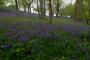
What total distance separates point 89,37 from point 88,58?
276cm

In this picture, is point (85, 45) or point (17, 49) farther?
point (85, 45)

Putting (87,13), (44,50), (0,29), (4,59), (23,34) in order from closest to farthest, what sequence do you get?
(4,59) → (44,50) → (23,34) → (0,29) → (87,13)

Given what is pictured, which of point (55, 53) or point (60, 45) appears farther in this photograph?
point (60, 45)

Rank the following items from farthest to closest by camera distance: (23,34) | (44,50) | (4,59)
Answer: (23,34), (44,50), (4,59)

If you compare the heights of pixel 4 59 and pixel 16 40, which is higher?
pixel 16 40

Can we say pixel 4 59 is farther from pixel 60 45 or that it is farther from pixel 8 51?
pixel 60 45

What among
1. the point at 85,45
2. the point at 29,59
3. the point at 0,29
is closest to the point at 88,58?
the point at 85,45

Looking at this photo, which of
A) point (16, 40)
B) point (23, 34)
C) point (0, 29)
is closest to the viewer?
point (16, 40)

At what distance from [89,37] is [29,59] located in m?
3.93

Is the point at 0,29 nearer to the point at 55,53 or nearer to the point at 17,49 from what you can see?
the point at 17,49

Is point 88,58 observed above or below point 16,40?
below

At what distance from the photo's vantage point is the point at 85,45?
8.01 m

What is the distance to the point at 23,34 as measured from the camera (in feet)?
28.1

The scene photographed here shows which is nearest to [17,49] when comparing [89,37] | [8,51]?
[8,51]
